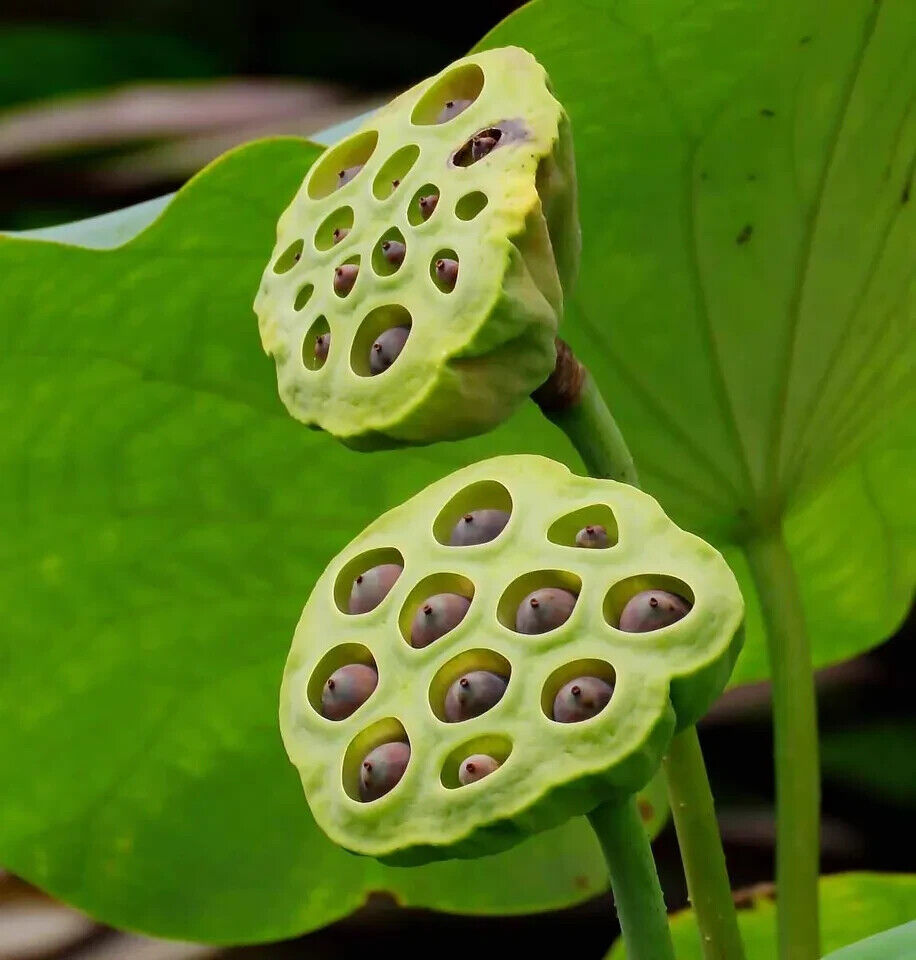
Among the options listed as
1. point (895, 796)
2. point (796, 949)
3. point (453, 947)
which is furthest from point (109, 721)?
point (895, 796)

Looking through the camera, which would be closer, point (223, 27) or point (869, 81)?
point (869, 81)

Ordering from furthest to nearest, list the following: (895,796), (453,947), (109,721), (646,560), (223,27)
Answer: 1. (223,27)
2. (895,796)
3. (453,947)
4. (109,721)
5. (646,560)

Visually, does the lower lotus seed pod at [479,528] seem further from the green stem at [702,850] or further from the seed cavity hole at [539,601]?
the green stem at [702,850]

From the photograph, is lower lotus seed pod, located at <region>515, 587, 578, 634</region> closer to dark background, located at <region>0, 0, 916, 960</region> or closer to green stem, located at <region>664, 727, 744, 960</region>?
green stem, located at <region>664, 727, 744, 960</region>

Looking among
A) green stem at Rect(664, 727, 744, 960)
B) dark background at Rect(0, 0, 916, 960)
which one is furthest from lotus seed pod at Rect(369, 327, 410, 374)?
dark background at Rect(0, 0, 916, 960)

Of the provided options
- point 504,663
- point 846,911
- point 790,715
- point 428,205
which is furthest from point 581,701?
point 846,911

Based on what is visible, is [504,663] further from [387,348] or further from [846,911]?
[846,911]

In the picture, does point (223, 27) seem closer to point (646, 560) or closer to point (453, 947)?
point (453, 947)
